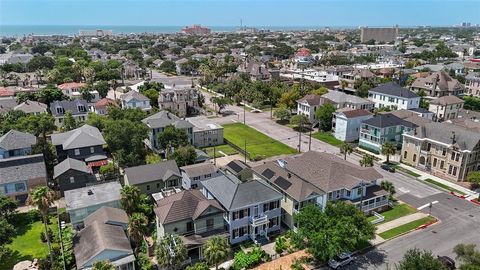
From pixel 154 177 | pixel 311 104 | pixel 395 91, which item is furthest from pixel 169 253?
pixel 395 91

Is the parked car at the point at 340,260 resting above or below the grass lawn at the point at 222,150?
below

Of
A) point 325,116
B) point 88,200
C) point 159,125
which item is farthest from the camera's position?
point 325,116

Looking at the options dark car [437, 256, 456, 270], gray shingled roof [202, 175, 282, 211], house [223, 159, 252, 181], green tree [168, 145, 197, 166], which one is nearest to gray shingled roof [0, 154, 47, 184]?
green tree [168, 145, 197, 166]

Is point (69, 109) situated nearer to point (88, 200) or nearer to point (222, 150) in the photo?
point (222, 150)

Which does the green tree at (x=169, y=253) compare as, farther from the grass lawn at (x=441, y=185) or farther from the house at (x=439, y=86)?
the house at (x=439, y=86)

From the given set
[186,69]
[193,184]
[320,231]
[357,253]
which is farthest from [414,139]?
[186,69]

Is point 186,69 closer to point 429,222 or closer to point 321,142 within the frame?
point 321,142

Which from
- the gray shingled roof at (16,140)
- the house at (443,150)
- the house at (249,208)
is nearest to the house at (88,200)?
the house at (249,208)
